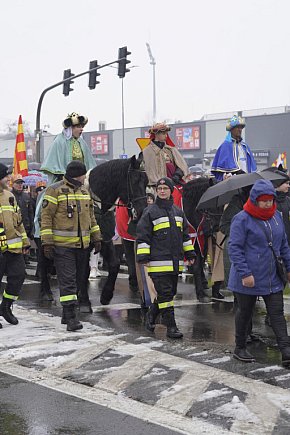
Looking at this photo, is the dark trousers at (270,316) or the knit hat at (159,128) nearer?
the dark trousers at (270,316)

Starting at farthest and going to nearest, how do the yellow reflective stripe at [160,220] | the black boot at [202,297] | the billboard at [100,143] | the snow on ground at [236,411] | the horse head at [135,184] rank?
the billboard at [100,143] < the black boot at [202,297] < the horse head at [135,184] < the yellow reflective stripe at [160,220] < the snow on ground at [236,411]

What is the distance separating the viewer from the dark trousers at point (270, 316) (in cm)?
721

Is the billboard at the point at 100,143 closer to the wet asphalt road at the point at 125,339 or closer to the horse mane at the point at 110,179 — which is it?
the wet asphalt road at the point at 125,339

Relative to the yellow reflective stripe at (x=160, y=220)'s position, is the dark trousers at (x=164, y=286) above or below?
below

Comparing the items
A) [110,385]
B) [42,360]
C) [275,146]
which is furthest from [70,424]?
[275,146]

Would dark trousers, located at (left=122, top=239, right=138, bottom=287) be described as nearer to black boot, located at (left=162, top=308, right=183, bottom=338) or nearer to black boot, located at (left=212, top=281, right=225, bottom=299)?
black boot, located at (left=212, top=281, right=225, bottom=299)

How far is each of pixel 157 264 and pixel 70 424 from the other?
316cm

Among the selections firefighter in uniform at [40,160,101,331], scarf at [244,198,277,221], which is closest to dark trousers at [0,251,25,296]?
firefighter in uniform at [40,160,101,331]

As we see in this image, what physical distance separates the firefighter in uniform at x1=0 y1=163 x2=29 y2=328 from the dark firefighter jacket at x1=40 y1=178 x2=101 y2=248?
358 millimetres

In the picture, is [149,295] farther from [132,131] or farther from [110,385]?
[132,131]

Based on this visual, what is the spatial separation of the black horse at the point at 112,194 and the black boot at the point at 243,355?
9.52ft

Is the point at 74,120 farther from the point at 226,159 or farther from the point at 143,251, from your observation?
the point at 143,251

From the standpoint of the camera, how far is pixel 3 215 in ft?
29.3

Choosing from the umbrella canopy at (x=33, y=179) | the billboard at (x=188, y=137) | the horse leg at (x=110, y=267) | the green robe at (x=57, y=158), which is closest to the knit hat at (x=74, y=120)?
the green robe at (x=57, y=158)
